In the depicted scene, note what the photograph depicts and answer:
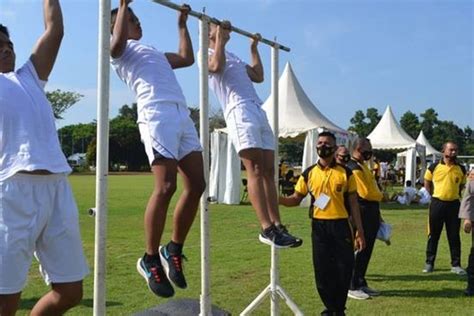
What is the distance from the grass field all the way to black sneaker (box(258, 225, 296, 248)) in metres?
2.36

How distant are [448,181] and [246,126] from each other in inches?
216

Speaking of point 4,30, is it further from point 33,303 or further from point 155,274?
point 33,303

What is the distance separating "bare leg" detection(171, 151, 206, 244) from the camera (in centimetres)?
413

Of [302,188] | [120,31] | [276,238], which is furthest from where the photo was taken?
[302,188]

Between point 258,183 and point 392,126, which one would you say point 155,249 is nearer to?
point 258,183

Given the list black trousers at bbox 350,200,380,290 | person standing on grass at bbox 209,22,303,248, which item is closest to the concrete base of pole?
person standing on grass at bbox 209,22,303,248

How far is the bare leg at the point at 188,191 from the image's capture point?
4133 millimetres

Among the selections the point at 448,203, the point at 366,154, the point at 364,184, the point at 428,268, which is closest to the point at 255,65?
the point at 366,154

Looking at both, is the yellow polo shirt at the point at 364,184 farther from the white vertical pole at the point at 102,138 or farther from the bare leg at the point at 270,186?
the white vertical pole at the point at 102,138

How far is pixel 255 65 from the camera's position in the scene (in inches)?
212

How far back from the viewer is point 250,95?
4973mm

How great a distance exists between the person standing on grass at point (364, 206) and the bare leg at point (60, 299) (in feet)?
16.7

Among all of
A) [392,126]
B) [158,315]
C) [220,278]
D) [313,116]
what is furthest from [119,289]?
[392,126]

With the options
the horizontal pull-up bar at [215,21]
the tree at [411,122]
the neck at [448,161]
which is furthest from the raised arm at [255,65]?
the tree at [411,122]
